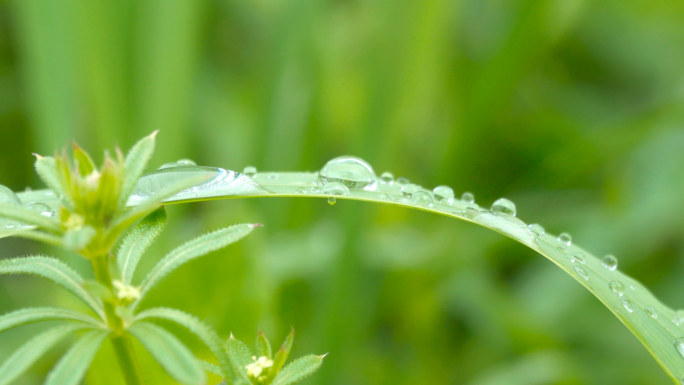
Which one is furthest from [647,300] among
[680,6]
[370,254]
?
[680,6]

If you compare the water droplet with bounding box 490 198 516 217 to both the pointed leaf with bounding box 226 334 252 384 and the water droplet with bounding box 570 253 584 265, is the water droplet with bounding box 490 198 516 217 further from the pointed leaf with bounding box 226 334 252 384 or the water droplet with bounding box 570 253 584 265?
the pointed leaf with bounding box 226 334 252 384

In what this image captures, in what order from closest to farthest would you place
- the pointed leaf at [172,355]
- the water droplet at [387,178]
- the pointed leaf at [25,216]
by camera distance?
1. the pointed leaf at [172,355]
2. the pointed leaf at [25,216]
3. the water droplet at [387,178]

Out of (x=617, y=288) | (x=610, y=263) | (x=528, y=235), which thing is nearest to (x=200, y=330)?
(x=528, y=235)

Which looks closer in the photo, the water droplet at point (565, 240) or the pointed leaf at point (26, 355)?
the pointed leaf at point (26, 355)

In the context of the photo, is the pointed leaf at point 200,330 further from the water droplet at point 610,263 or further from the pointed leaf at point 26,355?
the water droplet at point 610,263

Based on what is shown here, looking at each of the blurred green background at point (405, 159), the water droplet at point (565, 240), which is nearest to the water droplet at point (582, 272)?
the water droplet at point (565, 240)

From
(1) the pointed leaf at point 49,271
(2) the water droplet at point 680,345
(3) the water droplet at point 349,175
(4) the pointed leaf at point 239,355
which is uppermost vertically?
(3) the water droplet at point 349,175

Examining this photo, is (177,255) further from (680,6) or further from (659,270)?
(680,6)
